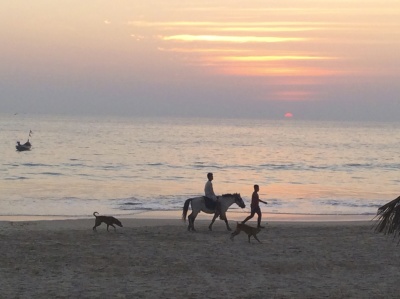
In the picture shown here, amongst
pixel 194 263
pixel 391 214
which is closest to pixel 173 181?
pixel 194 263

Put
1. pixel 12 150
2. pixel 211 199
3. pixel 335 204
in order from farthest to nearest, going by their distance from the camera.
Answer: pixel 12 150 → pixel 335 204 → pixel 211 199

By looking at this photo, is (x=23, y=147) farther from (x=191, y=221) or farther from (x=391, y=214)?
(x=391, y=214)

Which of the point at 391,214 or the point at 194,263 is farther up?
the point at 391,214

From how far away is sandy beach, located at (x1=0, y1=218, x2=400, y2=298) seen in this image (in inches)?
499

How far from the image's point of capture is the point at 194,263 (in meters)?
15.0

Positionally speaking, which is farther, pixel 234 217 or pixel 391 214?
pixel 234 217

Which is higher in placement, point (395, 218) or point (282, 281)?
point (395, 218)

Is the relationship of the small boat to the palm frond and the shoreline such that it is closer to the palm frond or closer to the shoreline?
the shoreline

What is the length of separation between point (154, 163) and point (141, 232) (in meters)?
48.5

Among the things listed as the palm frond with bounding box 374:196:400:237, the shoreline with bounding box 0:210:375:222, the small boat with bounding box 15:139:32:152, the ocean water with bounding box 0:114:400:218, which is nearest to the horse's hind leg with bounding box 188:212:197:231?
the shoreline with bounding box 0:210:375:222

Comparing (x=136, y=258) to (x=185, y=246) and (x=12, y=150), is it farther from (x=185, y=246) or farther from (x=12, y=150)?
(x=12, y=150)

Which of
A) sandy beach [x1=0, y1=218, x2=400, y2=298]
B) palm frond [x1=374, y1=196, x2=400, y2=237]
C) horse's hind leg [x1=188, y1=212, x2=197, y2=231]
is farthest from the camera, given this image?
horse's hind leg [x1=188, y1=212, x2=197, y2=231]

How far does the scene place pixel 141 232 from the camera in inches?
766

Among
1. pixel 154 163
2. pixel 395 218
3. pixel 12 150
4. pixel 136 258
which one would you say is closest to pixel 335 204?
pixel 136 258
